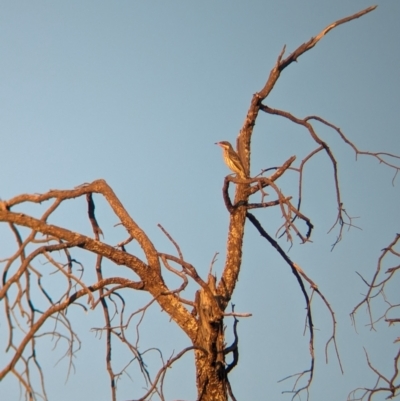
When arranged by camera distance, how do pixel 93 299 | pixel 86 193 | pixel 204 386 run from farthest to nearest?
1. pixel 86 193
2. pixel 204 386
3. pixel 93 299

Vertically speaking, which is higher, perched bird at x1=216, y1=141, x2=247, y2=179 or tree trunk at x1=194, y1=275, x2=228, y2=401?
perched bird at x1=216, y1=141, x2=247, y2=179

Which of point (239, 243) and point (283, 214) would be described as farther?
point (239, 243)

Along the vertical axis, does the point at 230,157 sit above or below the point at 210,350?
above

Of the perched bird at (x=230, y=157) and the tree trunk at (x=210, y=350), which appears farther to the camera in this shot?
the perched bird at (x=230, y=157)

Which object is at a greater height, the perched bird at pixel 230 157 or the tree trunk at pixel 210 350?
the perched bird at pixel 230 157

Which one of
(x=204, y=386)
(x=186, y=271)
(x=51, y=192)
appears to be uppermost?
(x=51, y=192)

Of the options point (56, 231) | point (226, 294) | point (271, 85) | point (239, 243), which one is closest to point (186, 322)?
point (226, 294)

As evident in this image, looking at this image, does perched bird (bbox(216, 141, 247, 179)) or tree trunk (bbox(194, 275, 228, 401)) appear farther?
perched bird (bbox(216, 141, 247, 179))

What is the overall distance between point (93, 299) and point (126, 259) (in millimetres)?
461

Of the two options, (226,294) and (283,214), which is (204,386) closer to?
(226,294)

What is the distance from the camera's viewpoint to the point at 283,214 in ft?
14.0

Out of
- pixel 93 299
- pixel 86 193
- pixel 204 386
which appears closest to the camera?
pixel 93 299

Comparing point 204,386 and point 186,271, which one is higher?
point 186,271

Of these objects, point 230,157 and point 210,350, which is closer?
point 210,350
